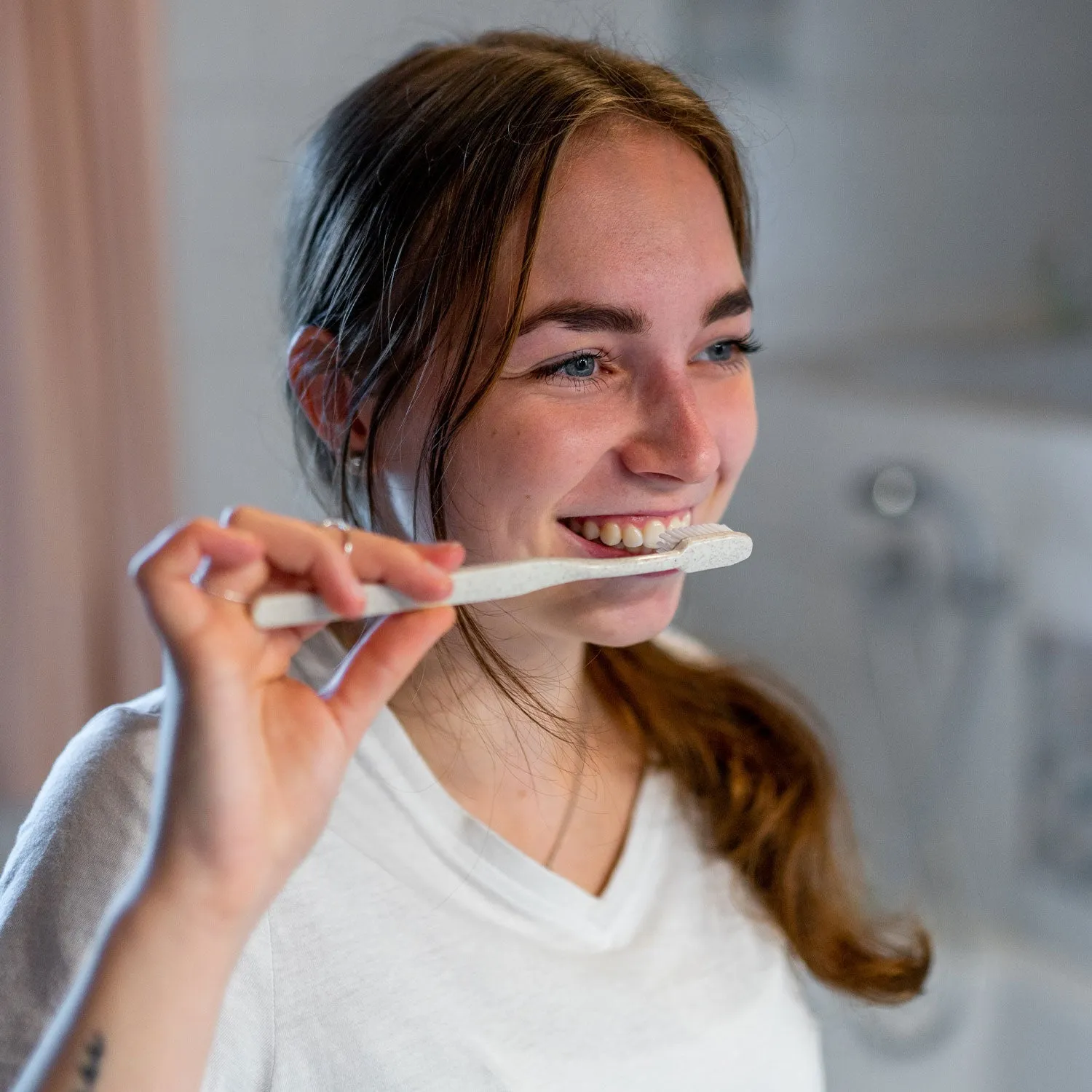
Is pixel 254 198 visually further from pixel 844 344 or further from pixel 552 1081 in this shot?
pixel 552 1081

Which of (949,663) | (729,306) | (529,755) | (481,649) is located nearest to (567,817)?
(529,755)

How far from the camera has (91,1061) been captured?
495mm

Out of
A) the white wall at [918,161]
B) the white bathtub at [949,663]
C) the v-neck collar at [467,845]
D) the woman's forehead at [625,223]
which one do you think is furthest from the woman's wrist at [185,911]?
the white wall at [918,161]

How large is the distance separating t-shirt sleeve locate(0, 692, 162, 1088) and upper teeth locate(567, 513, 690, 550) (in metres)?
0.27

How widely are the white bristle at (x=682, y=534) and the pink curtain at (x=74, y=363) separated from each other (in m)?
0.71

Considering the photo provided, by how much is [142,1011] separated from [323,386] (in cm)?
42

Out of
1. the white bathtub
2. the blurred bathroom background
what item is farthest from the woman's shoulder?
the white bathtub

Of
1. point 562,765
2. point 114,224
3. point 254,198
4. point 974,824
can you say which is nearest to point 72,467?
point 114,224

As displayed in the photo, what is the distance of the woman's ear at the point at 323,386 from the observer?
80 centimetres

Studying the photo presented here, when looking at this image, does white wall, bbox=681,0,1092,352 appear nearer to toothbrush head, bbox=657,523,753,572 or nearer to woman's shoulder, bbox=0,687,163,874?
toothbrush head, bbox=657,523,753,572

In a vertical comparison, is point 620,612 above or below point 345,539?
below

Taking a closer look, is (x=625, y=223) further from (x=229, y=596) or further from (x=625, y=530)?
(x=229, y=596)

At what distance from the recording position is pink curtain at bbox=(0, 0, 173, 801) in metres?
1.18

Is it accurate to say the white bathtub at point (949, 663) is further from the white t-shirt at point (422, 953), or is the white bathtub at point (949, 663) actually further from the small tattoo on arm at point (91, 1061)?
the small tattoo on arm at point (91, 1061)
